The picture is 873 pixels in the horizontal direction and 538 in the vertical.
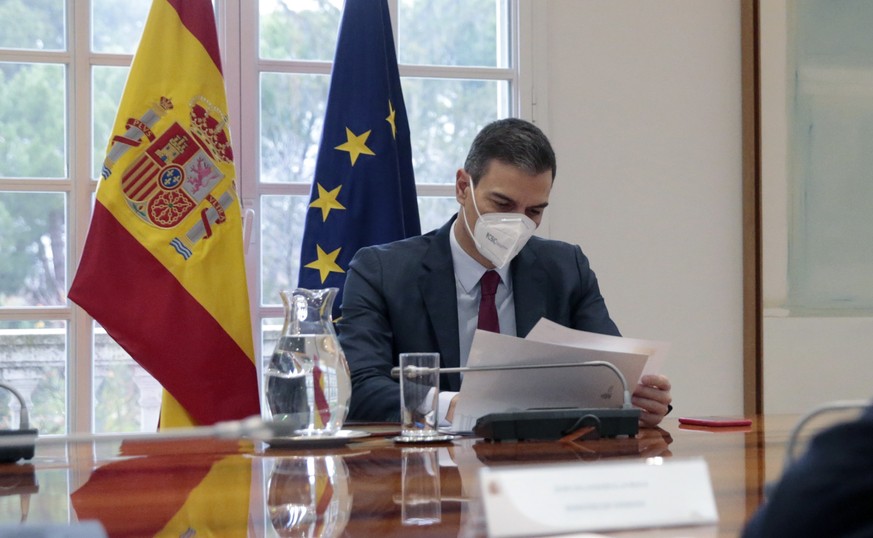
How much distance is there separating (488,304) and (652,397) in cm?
64

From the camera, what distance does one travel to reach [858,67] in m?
3.62

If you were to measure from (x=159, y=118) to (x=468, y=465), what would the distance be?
6.02 feet

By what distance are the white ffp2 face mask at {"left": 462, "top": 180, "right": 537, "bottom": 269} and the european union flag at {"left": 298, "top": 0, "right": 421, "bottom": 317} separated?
602mm

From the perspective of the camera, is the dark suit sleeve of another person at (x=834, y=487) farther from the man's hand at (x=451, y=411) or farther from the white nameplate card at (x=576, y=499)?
the man's hand at (x=451, y=411)

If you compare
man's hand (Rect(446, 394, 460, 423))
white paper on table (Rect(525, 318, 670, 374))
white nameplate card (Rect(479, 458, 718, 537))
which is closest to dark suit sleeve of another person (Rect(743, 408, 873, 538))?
white nameplate card (Rect(479, 458, 718, 537))

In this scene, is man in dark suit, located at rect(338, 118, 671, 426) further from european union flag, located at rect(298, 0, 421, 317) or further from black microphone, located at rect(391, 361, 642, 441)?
black microphone, located at rect(391, 361, 642, 441)

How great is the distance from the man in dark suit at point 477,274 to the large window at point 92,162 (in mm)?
808

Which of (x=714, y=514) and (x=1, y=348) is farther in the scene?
(x=1, y=348)

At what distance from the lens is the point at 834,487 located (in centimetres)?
48

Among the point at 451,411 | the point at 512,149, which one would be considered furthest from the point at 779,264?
the point at 451,411

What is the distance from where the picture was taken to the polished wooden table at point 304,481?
97 centimetres

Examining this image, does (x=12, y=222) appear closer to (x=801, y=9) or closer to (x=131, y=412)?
(x=131, y=412)

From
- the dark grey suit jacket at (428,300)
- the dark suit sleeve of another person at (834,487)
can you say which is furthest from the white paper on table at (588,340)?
the dark suit sleeve of another person at (834,487)

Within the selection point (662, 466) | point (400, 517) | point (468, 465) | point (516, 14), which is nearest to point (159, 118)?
point (516, 14)
